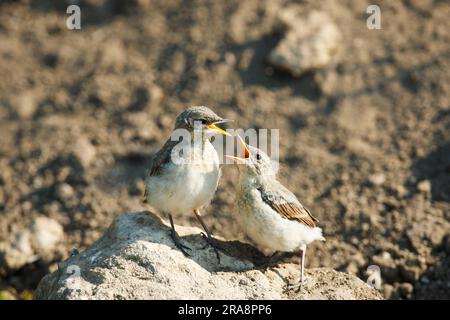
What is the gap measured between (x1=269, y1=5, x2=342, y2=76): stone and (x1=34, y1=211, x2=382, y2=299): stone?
195 inches

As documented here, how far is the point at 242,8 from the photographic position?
1341 centimetres

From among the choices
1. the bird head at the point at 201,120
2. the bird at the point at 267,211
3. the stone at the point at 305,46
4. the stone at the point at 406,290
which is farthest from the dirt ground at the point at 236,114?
the bird head at the point at 201,120

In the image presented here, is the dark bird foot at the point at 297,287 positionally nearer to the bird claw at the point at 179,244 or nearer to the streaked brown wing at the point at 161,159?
the bird claw at the point at 179,244

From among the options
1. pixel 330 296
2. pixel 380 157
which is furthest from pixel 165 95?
pixel 330 296

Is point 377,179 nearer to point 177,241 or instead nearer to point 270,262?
point 270,262

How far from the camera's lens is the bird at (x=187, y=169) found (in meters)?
7.76

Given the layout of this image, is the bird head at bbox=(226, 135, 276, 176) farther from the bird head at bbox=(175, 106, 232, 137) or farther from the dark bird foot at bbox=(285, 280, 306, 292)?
the dark bird foot at bbox=(285, 280, 306, 292)

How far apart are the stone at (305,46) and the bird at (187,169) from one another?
4.66 metres

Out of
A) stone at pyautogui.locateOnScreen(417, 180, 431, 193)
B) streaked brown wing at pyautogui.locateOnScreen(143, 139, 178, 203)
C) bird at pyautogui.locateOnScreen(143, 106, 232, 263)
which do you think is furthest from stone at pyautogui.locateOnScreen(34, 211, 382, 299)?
stone at pyautogui.locateOnScreen(417, 180, 431, 193)

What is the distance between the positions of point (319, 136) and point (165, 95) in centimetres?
294

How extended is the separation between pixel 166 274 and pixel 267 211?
4.36ft

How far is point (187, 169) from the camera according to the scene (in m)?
7.74

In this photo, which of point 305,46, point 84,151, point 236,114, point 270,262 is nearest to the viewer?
point 270,262

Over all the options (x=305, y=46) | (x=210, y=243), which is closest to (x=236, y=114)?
(x=305, y=46)
